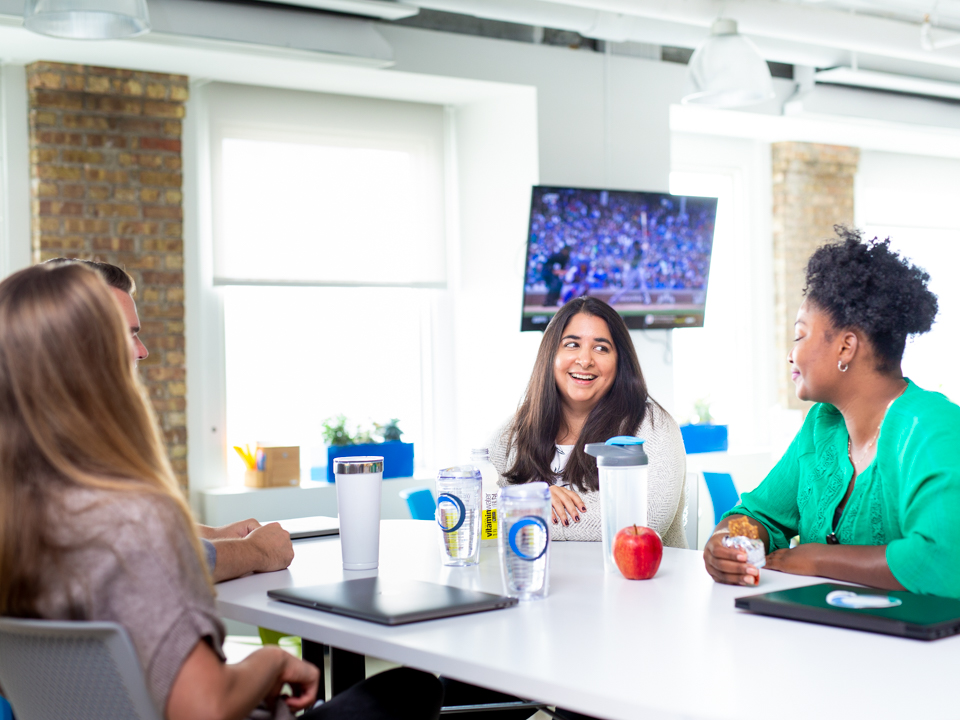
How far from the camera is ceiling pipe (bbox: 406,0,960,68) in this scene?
4.59 meters

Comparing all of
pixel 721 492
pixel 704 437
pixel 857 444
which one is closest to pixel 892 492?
pixel 857 444

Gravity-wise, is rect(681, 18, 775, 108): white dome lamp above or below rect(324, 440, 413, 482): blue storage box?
above

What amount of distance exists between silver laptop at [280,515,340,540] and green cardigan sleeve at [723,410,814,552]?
94 cm

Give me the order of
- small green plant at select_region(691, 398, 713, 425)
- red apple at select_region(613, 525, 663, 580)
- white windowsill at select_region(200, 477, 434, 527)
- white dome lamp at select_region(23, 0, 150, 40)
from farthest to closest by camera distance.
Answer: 1. small green plant at select_region(691, 398, 713, 425)
2. white windowsill at select_region(200, 477, 434, 527)
3. white dome lamp at select_region(23, 0, 150, 40)
4. red apple at select_region(613, 525, 663, 580)

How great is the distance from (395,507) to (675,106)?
8.85 ft

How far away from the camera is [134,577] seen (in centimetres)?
122

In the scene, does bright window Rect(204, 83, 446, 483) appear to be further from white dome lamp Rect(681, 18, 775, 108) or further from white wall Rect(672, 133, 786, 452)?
white wall Rect(672, 133, 786, 452)

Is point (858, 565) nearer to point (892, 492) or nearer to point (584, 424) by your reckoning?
point (892, 492)

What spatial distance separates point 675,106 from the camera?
19.1 ft

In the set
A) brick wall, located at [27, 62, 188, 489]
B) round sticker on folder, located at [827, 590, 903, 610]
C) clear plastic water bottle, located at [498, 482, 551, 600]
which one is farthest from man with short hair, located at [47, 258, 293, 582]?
brick wall, located at [27, 62, 188, 489]

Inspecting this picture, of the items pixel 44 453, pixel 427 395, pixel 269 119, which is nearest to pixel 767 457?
pixel 427 395

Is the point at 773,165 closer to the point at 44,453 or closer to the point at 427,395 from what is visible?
the point at 427,395

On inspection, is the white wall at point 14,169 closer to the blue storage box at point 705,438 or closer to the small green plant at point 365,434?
the small green plant at point 365,434

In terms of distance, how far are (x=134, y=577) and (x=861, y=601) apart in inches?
39.2
